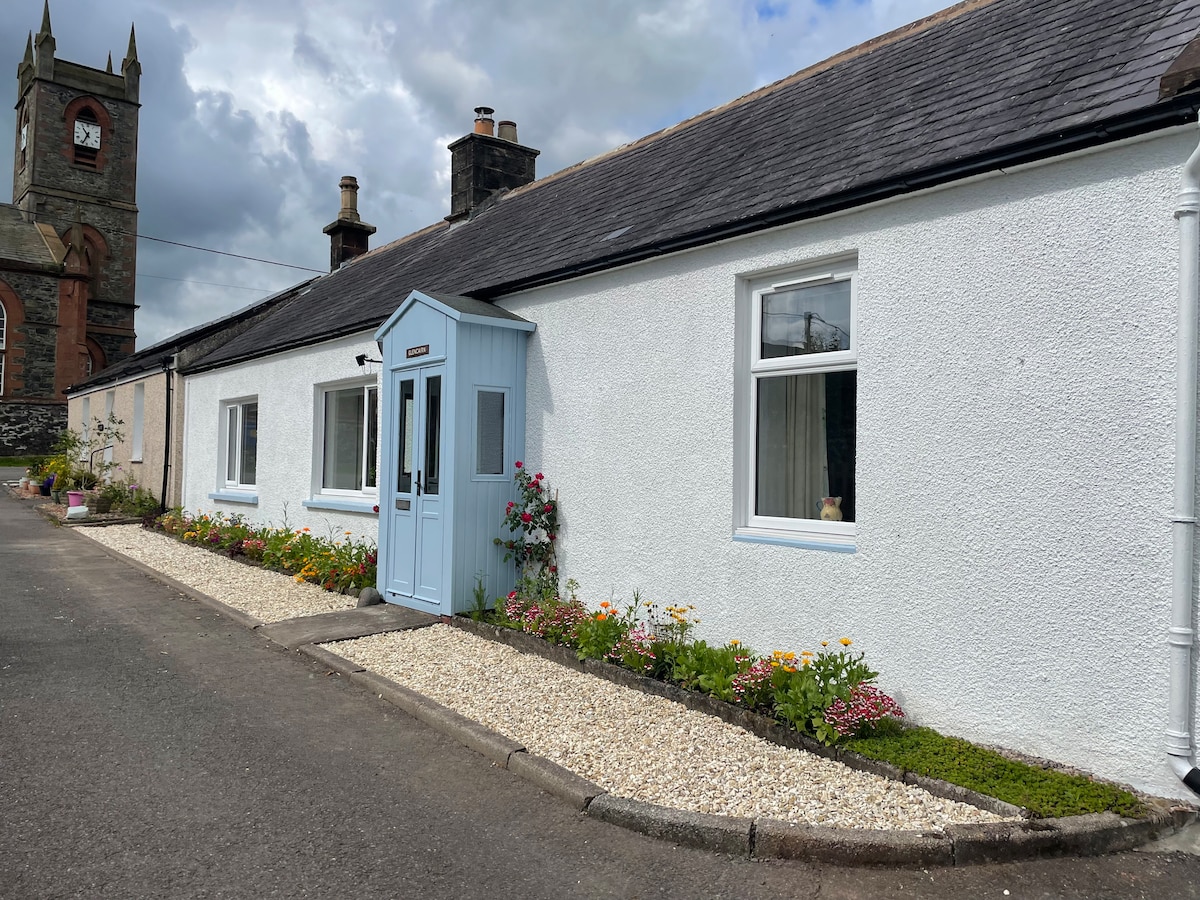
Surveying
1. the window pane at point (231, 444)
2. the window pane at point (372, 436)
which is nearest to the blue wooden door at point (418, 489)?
the window pane at point (372, 436)

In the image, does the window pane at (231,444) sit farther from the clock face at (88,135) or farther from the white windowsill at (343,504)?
the clock face at (88,135)

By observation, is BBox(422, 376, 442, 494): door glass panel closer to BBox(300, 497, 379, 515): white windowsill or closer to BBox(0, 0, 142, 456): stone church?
BBox(300, 497, 379, 515): white windowsill

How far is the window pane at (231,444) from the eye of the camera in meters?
14.6

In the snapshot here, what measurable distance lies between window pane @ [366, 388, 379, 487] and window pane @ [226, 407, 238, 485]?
192 inches

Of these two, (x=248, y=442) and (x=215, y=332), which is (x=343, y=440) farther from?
(x=215, y=332)

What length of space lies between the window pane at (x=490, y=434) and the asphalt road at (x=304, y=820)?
7.92ft

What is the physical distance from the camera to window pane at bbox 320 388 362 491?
1148 centimetres

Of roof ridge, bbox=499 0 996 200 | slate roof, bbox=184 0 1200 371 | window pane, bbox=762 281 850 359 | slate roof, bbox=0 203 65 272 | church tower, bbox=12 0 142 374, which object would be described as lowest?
window pane, bbox=762 281 850 359

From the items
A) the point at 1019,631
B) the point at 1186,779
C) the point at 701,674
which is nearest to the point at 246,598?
the point at 701,674

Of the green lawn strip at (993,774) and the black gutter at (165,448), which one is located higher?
the black gutter at (165,448)

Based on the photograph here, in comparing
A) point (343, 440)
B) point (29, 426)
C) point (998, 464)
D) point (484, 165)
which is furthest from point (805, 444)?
point (29, 426)

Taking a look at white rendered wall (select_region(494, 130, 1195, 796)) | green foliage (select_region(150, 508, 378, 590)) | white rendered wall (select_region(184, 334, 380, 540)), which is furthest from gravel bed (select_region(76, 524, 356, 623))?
white rendered wall (select_region(494, 130, 1195, 796))

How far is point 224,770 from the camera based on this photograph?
4574 mm

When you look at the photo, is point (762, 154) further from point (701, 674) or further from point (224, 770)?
point (224, 770)
